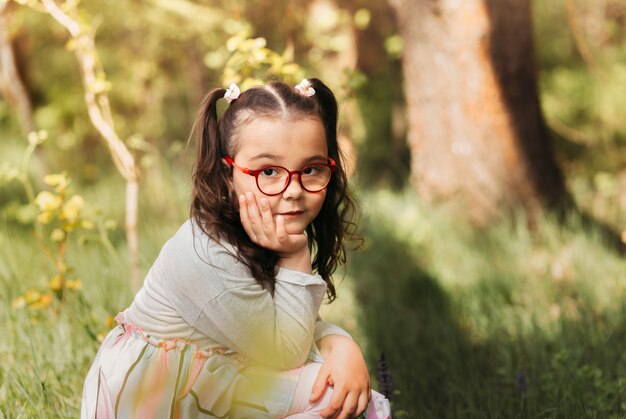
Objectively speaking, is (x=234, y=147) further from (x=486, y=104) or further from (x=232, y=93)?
(x=486, y=104)

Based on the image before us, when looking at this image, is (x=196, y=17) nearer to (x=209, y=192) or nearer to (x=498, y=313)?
(x=498, y=313)

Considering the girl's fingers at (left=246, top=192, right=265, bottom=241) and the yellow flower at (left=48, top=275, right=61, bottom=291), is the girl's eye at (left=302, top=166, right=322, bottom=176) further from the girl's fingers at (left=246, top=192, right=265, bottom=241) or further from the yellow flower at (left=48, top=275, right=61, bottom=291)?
the yellow flower at (left=48, top=275, right=61, bottom=291)

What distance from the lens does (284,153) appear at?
1.84 meters

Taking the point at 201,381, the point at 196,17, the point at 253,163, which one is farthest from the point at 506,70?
the point at 201,381

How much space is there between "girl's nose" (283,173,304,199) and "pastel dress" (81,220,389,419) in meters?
0.20

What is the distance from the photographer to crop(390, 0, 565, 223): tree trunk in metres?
4.18

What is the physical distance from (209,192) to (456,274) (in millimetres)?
2125

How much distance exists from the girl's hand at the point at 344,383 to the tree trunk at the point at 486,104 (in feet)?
8.38

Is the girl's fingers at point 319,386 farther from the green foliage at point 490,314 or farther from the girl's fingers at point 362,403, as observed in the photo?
the green foliage at point 490,314

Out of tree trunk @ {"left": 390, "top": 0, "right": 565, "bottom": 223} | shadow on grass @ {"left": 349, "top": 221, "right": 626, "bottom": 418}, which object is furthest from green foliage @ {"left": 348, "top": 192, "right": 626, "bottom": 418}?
tree trunk @ {"left": 390, "top": 0, "right": 565, "bottom": 223}

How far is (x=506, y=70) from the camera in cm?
421

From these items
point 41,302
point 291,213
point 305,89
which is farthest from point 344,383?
point 41,302

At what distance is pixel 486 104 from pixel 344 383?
2.79 meters

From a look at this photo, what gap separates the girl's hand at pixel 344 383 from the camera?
1.81 meters
